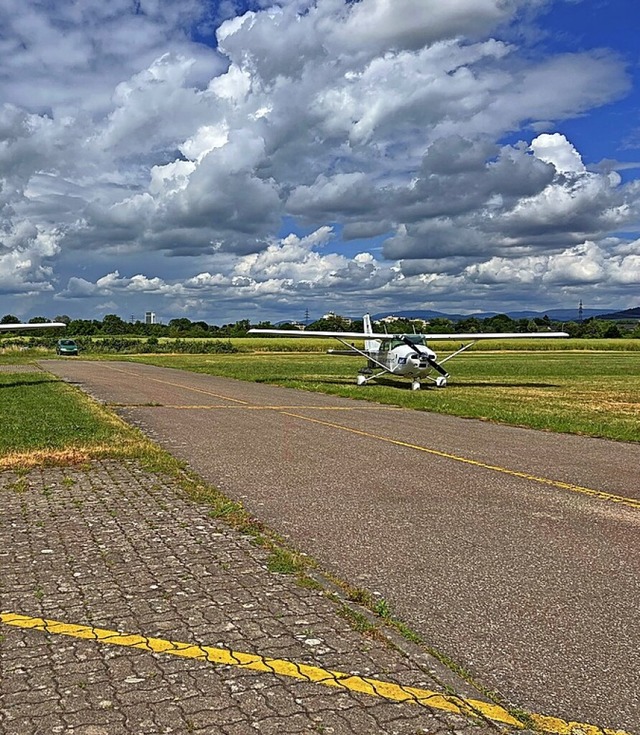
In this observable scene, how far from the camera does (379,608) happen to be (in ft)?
15.7

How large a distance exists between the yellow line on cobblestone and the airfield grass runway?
0.15 metres

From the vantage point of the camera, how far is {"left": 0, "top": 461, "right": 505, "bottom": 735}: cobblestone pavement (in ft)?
11.2

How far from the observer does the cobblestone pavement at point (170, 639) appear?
342 cm

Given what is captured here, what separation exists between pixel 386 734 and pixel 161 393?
69.4ft

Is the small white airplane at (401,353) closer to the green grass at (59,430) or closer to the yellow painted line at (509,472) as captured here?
the green grass at (59,430)

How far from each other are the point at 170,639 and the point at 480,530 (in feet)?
11.5

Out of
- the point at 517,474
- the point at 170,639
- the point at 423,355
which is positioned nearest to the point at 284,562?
the point at 170,639

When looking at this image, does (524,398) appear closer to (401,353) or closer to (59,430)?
(401,353)

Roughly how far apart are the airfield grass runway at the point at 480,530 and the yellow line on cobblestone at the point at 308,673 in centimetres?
15

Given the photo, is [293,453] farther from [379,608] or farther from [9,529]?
[379,608]

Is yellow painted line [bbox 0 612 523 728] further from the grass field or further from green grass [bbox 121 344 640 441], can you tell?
green grass [bbox 121 344 640 441]

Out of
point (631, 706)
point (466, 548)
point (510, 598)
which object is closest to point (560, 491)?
point (466, 548)

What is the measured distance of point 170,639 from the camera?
14.0 feet

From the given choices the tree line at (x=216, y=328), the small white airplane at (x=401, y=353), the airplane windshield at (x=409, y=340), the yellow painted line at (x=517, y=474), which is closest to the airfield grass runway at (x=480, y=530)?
the yellow painted line at (x=517, y=474)
